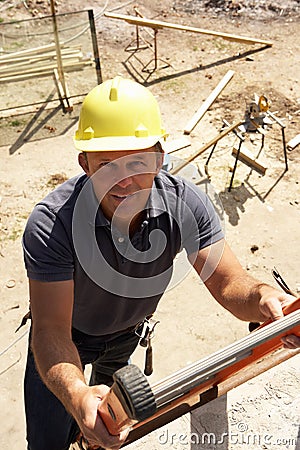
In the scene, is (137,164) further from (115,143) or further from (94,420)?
(94,420)

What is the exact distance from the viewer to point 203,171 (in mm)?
5633

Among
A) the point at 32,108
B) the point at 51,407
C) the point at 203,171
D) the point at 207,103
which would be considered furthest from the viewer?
the point at 32,108

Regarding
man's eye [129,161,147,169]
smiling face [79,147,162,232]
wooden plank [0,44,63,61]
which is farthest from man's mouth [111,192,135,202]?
wooden plank [0,44,63,61]

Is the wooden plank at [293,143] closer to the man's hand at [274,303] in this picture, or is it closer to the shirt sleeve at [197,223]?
the shirt sleeve at [197,223]

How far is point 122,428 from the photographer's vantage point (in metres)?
1.58

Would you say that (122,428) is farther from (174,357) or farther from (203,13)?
(203,13)

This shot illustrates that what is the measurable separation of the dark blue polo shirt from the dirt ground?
35.6 inches

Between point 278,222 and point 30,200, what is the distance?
243 cm

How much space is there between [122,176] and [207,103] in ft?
14.9

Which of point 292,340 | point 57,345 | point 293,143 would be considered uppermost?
point 292,340

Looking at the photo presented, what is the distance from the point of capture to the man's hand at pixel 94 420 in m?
1.61

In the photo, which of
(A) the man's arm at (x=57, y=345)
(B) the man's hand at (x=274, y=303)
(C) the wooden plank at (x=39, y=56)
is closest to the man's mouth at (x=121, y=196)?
(A) the man's arm at (x=57, y=345)

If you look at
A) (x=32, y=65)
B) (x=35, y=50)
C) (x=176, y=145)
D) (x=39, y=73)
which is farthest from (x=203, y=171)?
(x=35, y=50)

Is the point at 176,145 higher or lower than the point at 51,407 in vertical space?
lower
